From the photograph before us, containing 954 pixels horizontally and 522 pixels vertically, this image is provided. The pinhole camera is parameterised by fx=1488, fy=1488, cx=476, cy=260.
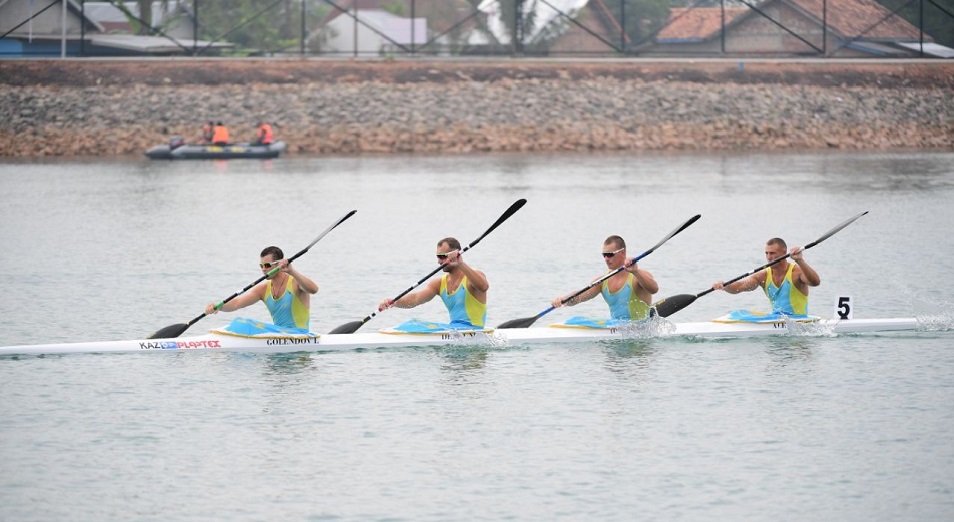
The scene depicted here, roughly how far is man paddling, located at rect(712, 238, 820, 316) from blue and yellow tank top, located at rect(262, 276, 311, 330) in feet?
19.9

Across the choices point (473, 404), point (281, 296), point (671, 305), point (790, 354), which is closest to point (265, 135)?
point (671, 305)

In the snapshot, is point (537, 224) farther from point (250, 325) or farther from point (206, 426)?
point (206, 426)

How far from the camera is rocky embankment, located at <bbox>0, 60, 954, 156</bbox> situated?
216 ft

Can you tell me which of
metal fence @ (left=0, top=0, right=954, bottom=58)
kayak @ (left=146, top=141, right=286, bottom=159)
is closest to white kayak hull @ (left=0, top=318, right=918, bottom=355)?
kayak @ (left=146, top=141, right=286, bottom=159)

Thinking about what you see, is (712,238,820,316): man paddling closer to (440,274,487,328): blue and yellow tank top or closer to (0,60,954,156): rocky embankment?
(440,274,487,328): blue and yellow tank top

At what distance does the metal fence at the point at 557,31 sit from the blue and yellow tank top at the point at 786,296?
4686 centimetres

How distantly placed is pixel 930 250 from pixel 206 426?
76.0 ft

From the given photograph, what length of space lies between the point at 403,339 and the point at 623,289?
334cm

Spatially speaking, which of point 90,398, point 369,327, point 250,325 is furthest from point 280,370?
point 369,327

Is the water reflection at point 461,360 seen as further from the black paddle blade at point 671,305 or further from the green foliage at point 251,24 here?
the green foliage at point 251,24

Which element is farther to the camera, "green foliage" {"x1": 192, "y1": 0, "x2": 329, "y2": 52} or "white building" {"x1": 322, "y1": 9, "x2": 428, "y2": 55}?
"green foliage" {"x1": 192, "y1": 0, "x2": 329, "y2": 52}

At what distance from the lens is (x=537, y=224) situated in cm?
4334

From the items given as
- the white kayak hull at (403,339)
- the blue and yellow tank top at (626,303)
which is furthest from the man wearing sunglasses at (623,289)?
the white kayak hull at (403,339)

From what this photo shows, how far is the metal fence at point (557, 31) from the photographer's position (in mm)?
70562
